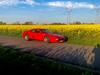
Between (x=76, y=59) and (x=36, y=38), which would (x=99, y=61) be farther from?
(x=36, y=38)

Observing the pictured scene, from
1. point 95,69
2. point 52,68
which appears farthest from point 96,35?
point 52,68

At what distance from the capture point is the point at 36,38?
30062mm

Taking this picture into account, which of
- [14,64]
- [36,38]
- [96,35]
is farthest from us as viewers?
Result: [96,35]

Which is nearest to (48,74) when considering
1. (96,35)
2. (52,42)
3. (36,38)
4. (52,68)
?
(52,68)

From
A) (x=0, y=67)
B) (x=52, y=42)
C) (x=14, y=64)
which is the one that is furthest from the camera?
(x=52, y=42)

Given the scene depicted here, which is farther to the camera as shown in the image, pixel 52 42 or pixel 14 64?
pixel 52 42

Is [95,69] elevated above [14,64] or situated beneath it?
situated beneath

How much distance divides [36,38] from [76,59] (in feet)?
48.2

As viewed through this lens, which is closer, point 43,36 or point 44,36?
point 44,36

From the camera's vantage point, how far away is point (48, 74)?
28.3ft

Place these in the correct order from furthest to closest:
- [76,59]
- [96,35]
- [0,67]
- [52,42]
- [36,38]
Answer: [96,35] → [36,38] → [52,42] → [76,59] → [0,67]

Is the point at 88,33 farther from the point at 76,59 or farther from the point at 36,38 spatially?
the point at 76,59

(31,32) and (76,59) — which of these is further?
(31,32)

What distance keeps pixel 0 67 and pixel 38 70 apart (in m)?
1.06
